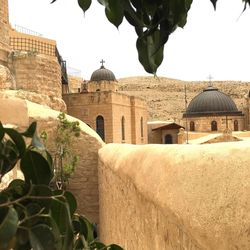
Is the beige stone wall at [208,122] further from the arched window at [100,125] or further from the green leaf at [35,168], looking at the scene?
the green leaf at [35,168]

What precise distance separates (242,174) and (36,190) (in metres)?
1.62

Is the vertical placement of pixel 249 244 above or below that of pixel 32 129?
below

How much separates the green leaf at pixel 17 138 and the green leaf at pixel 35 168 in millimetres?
22

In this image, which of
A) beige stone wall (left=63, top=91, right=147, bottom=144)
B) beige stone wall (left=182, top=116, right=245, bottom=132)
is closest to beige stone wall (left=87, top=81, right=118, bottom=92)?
beige stone wall (left=182, top=116, right=245, bottom=132)

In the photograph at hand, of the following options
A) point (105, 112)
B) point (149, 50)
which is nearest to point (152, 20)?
point (149, 50)

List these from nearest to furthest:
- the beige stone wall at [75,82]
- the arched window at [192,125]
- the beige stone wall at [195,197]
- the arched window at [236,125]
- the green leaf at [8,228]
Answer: the green leaf at [8,228], the beige stone wall at [195,197], the arched window at [192,125], the arched window at [236,125], the beige stone wall at [75,82]

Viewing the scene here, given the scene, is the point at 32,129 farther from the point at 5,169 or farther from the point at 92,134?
the point at 92,134

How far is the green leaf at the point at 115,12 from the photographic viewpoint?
885 millimetres

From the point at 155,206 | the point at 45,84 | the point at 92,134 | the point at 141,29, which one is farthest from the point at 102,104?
the point at 141,29

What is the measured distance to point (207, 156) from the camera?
2.72 m

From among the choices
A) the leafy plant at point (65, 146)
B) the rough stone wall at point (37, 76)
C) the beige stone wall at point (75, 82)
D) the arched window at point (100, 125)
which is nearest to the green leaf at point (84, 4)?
the leafy plant at point (65, 146)

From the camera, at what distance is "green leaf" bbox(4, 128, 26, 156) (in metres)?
0.90

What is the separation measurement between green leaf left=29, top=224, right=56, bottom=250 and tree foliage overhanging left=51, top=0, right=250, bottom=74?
15.5 inches

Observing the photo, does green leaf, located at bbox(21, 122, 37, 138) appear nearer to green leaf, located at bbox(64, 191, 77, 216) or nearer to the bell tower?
green leaf, located at bbox(64, 191, 77, 216)
